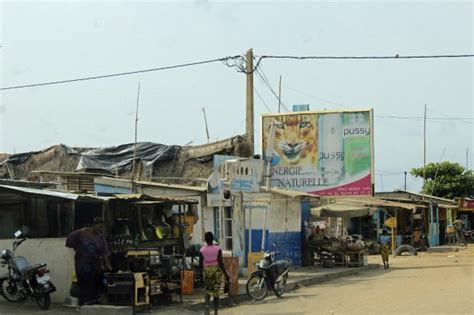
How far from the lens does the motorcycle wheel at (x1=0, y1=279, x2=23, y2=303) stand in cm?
1262

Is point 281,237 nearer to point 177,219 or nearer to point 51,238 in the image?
point 177,219

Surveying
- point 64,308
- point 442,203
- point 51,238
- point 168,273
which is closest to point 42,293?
point 64,308

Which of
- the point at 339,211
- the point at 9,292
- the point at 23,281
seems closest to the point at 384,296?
the point at 23,281

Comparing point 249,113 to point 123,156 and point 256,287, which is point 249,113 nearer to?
point 123,156

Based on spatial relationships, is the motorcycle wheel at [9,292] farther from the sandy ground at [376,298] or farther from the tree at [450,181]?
the tree at [450,181]

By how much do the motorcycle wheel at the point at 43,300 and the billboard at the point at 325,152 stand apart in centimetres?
1918

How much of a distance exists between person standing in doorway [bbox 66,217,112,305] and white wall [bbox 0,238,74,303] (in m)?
0.92

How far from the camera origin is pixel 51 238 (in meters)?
13.5

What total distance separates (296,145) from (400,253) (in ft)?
25.9

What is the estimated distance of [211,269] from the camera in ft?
38.3

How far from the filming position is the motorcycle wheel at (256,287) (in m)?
14.9

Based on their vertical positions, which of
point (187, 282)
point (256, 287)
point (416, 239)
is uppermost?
point (187, 282)

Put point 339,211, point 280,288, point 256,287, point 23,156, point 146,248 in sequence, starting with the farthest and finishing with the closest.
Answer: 1. point 23,156
2. point 339,211
3. point 280,288
4. point 256,287
5. point 146,248

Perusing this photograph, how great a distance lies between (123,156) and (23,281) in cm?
1392
